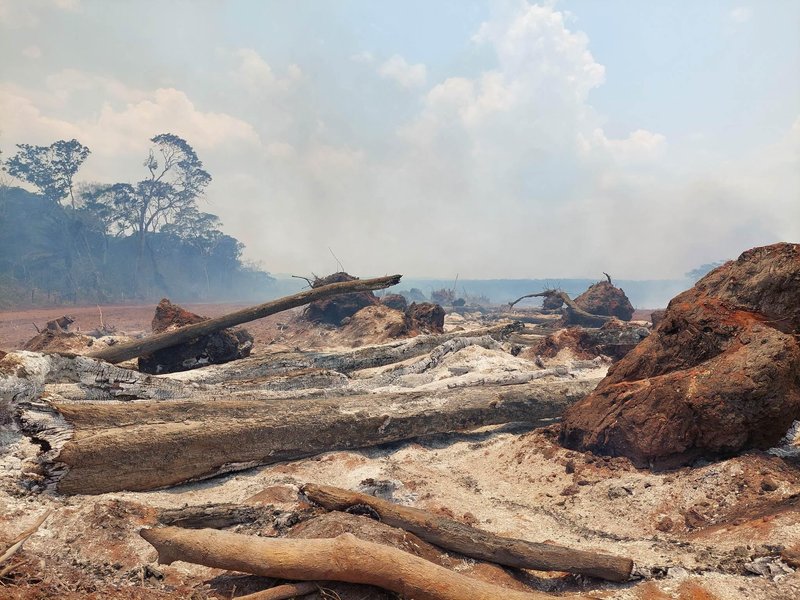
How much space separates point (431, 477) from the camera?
539 centimetres

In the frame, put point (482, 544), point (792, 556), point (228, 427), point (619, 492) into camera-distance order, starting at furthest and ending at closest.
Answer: point (228, 427) → point (619, 492) → point (482, 544) → point (792, 556)

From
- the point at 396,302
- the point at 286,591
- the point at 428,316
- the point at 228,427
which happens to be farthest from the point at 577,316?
the point at 286,591

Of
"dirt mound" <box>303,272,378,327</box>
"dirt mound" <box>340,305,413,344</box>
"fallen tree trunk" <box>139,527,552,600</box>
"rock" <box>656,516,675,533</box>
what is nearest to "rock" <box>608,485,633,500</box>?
"rock" <box>656,516,675,533</box>

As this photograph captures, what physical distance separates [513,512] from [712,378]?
2584 mm

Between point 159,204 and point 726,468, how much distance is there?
51.7m

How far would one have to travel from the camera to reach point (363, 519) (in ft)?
10.9

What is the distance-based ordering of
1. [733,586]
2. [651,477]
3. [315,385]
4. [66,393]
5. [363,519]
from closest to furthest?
[733,586] → [363,519] → [651,477] → [66,393] → [315,385]

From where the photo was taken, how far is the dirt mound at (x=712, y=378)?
445 centimetres

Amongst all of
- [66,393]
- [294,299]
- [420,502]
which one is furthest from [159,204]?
[420,502]

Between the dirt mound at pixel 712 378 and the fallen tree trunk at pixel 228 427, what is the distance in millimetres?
1435

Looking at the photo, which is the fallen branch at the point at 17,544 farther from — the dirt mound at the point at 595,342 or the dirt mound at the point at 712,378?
the dirt mound at the point at 595,342

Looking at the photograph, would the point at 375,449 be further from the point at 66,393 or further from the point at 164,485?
the point at 66,393

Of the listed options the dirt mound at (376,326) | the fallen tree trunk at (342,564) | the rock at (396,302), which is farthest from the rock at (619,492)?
the rock at (396,302)

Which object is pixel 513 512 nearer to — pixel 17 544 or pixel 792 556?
pixel 792 556
